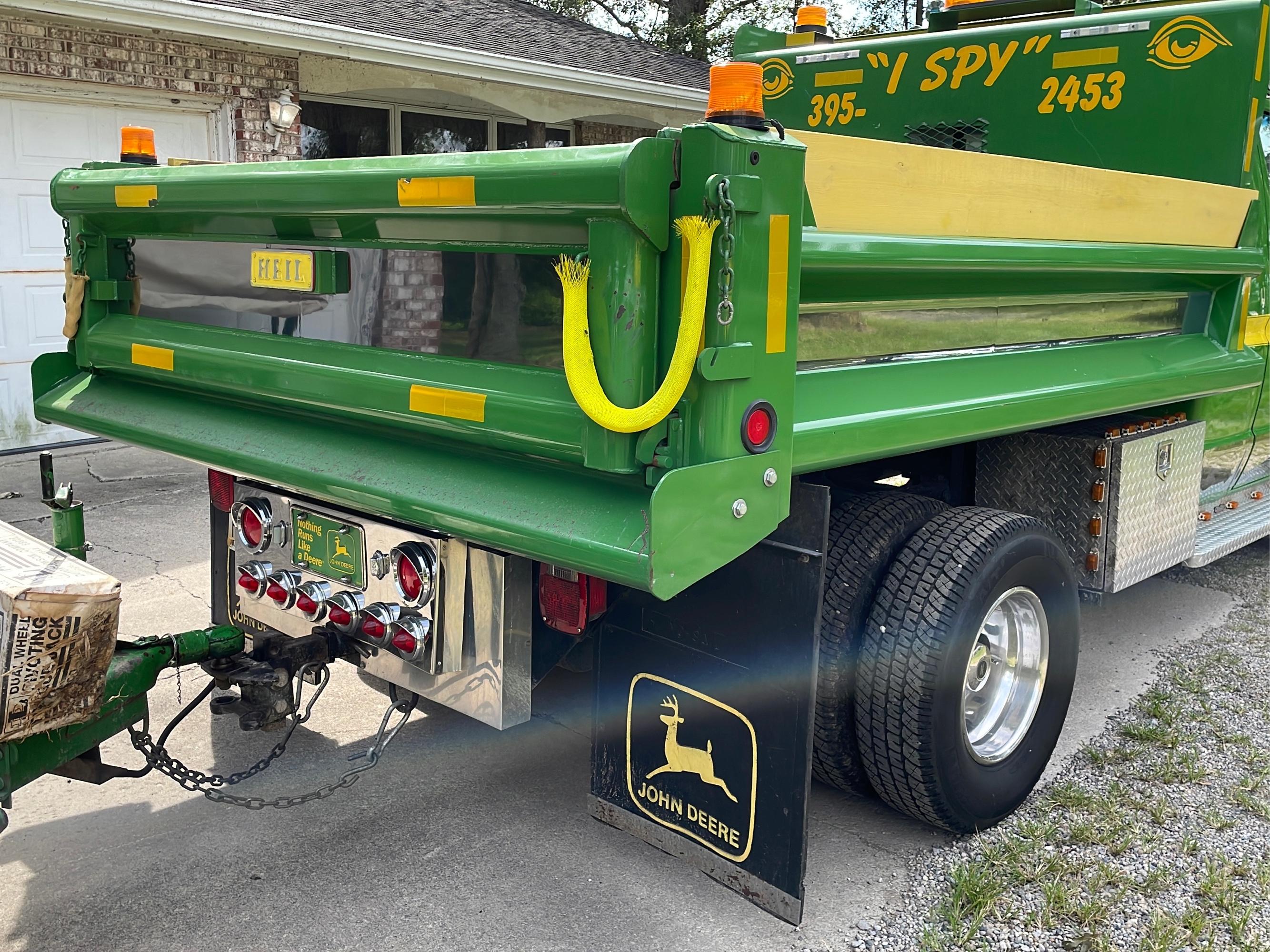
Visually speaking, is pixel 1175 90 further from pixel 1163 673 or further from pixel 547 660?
pixel 547 660

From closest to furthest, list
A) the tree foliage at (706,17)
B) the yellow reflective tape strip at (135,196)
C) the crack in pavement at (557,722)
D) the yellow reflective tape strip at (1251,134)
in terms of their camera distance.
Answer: the yellow reflective tape strip at (135,196) → the crack in pavement at (557,722) → the yellow reflective tape strip at (1251,134) → the tree foliage at (706,17)

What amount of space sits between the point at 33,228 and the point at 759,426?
7.54 meters

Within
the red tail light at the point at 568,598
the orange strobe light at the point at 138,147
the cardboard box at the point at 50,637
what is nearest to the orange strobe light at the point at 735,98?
the red tail light at the point at 568,598

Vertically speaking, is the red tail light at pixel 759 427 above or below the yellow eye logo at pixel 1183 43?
below

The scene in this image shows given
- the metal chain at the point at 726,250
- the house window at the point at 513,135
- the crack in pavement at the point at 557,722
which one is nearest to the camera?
the metal chain at the point at 726,250

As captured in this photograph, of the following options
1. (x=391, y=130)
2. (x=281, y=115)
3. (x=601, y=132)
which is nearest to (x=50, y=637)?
(x=281, y=115)

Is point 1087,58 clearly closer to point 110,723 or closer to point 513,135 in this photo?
point 110,723

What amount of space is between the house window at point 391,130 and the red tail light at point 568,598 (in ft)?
→ 26.0

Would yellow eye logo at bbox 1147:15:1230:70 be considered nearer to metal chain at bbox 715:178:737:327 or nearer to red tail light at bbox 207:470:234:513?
metal chain at bbox 715:178:737:327

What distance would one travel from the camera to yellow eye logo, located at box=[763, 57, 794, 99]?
4.99 m

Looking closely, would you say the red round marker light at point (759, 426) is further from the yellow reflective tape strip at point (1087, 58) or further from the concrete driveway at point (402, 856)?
the yellow reflective tape strip at point (1087, 58)

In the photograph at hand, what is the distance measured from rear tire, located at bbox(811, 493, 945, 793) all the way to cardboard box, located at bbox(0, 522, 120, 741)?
163cm

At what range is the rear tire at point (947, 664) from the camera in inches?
110

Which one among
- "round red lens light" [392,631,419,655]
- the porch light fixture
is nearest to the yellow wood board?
"round red lens light" [392,631,419,655]
